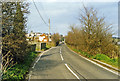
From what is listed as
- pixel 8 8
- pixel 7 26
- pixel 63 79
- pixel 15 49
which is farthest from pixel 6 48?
pixel 63 79

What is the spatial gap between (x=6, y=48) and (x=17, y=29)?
6.02 feet

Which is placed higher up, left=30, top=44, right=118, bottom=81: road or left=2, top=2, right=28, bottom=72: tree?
left=2, top=2, right=28, bottom=72: tree

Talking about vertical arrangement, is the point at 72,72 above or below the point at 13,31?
below

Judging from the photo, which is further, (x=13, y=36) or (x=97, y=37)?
(x=97, y=37)

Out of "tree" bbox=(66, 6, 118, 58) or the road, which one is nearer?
the road

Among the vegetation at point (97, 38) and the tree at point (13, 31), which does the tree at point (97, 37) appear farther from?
the tree at point (13, 31)

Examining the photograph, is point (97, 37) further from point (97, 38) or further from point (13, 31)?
point (13, 31)

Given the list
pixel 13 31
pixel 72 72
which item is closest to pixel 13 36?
pixel 13 31

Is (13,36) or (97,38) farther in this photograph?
(97,38)

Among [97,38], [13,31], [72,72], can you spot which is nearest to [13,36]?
[13,31]

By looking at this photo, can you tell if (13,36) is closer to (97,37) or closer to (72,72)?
(72,72)

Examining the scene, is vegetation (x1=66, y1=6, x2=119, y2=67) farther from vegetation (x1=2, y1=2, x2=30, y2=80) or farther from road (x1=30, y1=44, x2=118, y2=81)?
vegetation (x1=2, y1=2, x2=30, y2=80)

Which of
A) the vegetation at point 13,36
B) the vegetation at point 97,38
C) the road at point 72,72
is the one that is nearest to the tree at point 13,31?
the vegetation at point 13,36

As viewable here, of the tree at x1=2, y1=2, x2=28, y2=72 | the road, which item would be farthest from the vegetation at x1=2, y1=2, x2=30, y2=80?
the road
